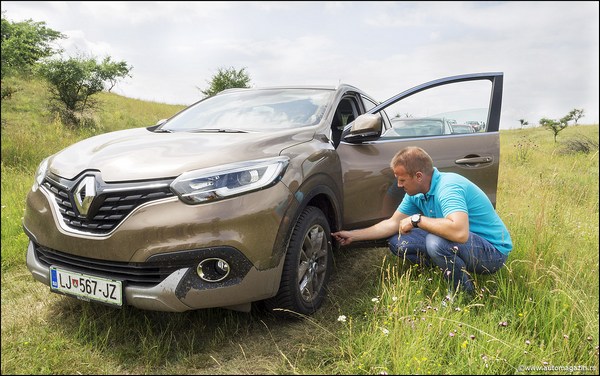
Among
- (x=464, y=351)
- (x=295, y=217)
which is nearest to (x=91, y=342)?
(x=295, y=217)

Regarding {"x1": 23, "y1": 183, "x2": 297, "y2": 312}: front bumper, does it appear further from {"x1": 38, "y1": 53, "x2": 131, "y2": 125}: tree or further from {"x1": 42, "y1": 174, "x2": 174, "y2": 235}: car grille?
{"x1": 38, "y1": 53, "x2": 131, "y2": 125}: tree

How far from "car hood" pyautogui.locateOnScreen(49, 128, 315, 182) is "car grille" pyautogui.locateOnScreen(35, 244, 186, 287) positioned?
0.45 m

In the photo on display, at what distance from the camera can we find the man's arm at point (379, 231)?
3184 mm

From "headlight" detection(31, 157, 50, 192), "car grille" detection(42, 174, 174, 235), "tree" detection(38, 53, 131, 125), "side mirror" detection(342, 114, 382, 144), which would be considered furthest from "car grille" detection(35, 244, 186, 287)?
"tree" detection(38, 53, 131, 125)

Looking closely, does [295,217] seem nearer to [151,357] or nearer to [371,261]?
[151,357]

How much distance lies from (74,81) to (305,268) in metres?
10.4

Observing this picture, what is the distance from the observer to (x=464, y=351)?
218 centimetres

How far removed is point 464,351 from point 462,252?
34.1 inches

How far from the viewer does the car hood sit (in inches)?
87.8

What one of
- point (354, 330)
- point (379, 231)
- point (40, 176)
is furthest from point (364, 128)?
point (40, 176)

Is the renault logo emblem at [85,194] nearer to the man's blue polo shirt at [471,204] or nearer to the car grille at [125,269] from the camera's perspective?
the car grille at [125,269]

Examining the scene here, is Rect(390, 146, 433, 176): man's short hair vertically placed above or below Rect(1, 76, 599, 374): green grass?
above

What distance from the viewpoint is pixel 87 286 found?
7.44 feet

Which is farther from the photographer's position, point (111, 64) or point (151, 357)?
point (111, 64)
